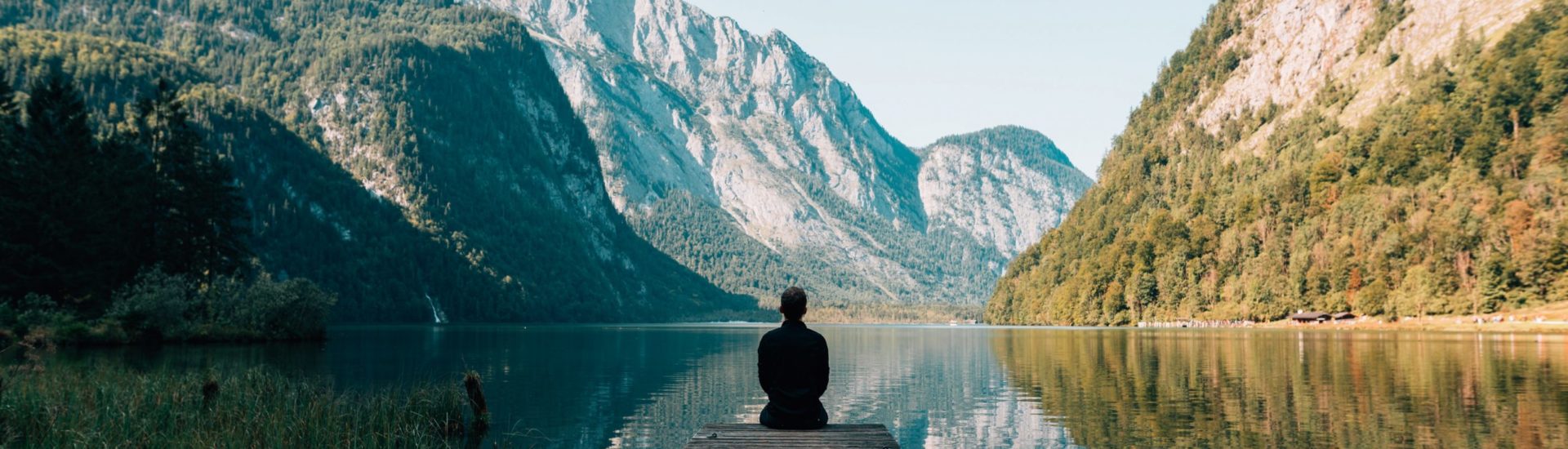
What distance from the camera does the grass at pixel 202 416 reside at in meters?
22.4

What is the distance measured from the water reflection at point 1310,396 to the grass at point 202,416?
19378 mm

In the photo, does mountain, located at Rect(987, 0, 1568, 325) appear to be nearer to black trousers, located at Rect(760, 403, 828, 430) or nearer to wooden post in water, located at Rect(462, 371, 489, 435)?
wooden post in water, located at Rect(462, 371, 489, 435)

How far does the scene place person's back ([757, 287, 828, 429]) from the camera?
55.5 feet

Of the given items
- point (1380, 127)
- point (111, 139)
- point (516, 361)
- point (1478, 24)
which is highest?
point (1478, 24)

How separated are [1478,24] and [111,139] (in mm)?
201512

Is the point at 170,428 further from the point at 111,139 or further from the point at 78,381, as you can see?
the point at 111,139

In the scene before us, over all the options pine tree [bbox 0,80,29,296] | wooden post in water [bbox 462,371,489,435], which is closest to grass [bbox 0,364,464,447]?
wooden post in water [bbox 462,371,489,435]

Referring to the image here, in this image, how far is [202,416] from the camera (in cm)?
2583

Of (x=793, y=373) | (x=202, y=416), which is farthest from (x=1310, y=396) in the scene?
(x=202, y=416)

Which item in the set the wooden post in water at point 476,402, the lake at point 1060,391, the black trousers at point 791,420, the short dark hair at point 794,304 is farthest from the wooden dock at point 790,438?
the wooden post in water at point 476,402

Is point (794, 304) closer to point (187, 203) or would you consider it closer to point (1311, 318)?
point (187, 203)

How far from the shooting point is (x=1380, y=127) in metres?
170

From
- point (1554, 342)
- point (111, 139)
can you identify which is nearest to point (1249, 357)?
point (1554, 342)

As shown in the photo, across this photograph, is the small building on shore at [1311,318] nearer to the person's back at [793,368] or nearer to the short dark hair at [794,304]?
the person's back at [793,368]
